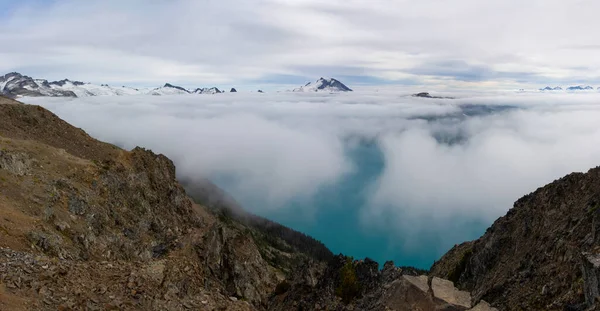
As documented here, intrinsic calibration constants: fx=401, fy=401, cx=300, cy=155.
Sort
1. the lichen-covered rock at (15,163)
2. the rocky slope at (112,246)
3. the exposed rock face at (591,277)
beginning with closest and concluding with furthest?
the exposed rock face at (591,277) → the rocky slope at (112,246) → the lichen-covered rock at (15,163)

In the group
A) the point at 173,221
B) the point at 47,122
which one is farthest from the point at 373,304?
the point at 47,122

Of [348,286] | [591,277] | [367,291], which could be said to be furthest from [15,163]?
[591,277]

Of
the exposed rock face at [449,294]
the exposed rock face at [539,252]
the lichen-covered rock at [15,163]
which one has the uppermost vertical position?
the lichen-covered rock at [15,163]

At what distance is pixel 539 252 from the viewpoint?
31.5 metres

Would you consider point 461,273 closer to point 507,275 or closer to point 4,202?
point 507,275

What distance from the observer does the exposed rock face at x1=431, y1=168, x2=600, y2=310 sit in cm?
2486

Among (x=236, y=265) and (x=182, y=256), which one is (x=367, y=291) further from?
(x=236, y=265)

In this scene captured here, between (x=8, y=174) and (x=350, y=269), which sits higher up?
(x=8, y=174)

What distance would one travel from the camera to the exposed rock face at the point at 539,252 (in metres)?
24.9

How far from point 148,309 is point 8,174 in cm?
3582

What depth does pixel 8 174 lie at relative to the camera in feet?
156

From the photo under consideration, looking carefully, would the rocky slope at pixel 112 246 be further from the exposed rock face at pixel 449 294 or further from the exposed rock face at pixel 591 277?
the exposed rock face at pixel 591 277

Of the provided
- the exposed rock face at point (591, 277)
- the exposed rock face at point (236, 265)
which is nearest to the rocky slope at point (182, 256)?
the exposed rock face at point (591, 277)

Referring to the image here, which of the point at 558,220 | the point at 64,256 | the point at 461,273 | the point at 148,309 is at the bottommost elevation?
the point at 461,273
